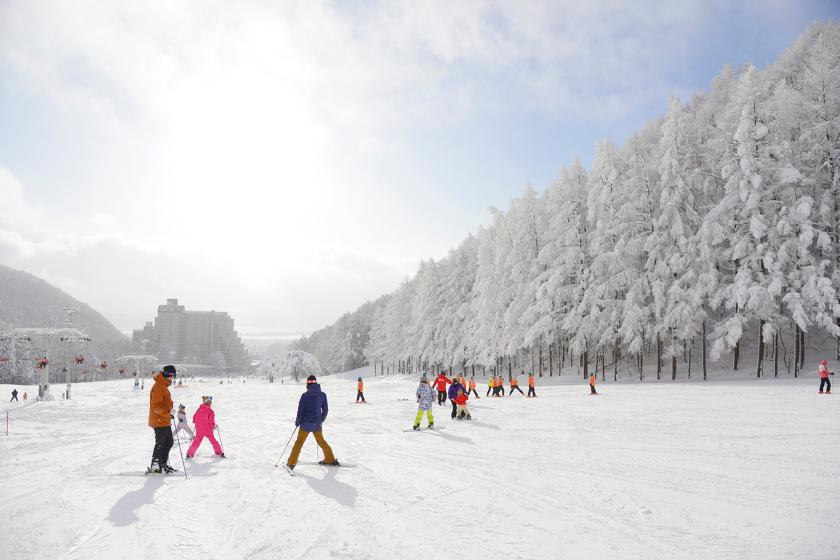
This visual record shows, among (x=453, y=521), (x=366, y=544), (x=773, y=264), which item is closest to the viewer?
(x=366, y=544)

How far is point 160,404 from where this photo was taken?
8.58 metres

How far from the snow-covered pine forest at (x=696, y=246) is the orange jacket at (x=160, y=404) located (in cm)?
2614

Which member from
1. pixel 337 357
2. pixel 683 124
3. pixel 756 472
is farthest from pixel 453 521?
pixel 337 357

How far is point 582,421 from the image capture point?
15148 mm

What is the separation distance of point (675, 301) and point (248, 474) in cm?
2664

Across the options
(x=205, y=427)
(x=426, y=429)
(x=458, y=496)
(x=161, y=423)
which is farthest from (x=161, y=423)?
(x=426, y=429)

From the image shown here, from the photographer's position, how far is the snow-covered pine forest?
2509cm

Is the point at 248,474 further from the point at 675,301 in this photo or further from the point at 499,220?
the point at 499,220

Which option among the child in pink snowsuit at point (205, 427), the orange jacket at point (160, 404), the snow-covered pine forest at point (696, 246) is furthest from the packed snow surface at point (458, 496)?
the snow-covered pine forest at point (696, 246)

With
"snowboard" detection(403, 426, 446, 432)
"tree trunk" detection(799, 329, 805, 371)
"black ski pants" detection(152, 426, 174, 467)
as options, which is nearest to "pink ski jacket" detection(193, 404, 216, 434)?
"black ski pants" detection(152, 426, 174, 467)

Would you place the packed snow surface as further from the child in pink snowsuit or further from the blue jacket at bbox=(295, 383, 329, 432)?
the blue jacket at bbox=(295, 383, 329, 432)

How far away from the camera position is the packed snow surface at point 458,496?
16.6ft

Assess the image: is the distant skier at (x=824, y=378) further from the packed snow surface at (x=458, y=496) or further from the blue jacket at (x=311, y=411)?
the blue jacket at (x=311, y=411)

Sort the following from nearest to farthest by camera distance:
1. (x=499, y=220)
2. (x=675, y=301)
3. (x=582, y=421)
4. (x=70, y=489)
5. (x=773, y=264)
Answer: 1. (x=70, y=489)
2. (x=582, y=421)
3. (x=773, y=264)
4. (x=675, y=301)
5. (x=499, y=220)
